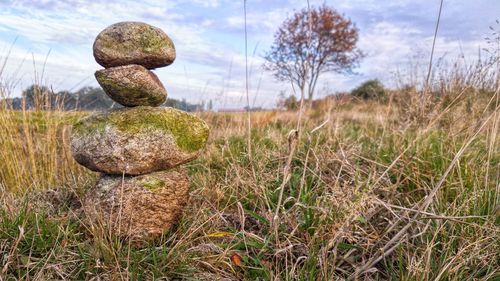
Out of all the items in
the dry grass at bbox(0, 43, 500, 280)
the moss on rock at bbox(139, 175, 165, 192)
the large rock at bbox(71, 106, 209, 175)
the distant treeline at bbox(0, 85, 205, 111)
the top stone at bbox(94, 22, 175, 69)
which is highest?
the top stone at bbox(94, 22, 175, 69)

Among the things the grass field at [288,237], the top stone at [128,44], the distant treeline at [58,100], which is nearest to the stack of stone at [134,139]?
the top stone at [128,44]

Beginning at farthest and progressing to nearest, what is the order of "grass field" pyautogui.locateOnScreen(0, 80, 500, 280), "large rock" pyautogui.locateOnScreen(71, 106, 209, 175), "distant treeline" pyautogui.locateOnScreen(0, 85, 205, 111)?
"distant treeline" pyautogui.locateOnScreen(0, 85, 205, 111) → "large rock" pyautogui.locateOnScreen(71, 106, 209, 175) → "grass field" pyautogui.locateOnScreen(0, 80, 500, 280)

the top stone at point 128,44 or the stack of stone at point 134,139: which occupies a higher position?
the top stone at point 128,44

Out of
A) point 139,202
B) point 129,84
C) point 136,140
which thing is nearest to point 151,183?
point 139,202

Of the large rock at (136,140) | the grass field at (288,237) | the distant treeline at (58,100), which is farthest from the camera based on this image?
the distant treeline at (58,100)

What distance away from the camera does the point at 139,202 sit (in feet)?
8.08

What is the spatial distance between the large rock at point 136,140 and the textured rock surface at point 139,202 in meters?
0.07

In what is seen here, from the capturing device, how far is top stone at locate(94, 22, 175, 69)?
245cm

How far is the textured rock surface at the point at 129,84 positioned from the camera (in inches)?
95.9

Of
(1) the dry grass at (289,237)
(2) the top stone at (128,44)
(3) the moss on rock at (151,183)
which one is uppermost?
(2) the top stone at (128,44)

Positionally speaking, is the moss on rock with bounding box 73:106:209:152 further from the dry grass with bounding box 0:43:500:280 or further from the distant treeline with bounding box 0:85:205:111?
the distant treeline with bounding box 0:85:205:111

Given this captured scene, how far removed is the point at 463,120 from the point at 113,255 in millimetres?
4880

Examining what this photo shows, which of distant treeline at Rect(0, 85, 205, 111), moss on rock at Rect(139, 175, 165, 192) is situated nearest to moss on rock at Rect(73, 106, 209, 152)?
moss on rock at Rect(139, 175, 165, 192)

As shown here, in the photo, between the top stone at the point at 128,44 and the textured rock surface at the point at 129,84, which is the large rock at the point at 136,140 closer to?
the textured rock surface at the point at 129,84
